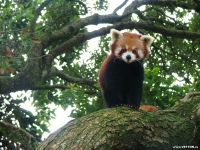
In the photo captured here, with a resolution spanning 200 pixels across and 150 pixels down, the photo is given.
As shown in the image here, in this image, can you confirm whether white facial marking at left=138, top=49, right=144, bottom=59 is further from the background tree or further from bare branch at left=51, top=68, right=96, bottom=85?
bare branch at left=51, top=68, right=96, bottom=85

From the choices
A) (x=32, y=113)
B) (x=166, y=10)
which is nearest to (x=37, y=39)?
(x=32, y=113)

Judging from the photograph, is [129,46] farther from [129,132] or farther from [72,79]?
[72,79]

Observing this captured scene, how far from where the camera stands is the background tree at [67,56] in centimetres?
515

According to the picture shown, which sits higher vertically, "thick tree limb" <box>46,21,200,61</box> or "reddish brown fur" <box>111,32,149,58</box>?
"thick tree limb" <box>46,21,200,61</box>

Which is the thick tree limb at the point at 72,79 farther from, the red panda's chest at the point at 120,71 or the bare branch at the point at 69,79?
the red panda's chest at the point at 120,71

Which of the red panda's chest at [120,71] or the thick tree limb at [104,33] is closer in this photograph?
the red panda's chest at [120,71]

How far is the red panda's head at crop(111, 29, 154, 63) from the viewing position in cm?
444

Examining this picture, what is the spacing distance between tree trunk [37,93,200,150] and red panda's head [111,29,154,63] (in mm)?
1518

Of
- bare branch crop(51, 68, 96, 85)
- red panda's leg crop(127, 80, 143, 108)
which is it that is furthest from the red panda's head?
bare branch crop(51, 68, 96, 85)

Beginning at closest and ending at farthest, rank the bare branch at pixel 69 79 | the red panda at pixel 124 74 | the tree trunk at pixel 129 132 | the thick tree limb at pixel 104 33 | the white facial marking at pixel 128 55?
the tree trunk at pixel 129 132 < the white facial marking at pixel 128 55 < the red panda at pixel 124 74 < the thick tree limb at pixel 104 33 < the bare branch at pixel 69 79

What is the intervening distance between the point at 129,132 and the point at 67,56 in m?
5.54

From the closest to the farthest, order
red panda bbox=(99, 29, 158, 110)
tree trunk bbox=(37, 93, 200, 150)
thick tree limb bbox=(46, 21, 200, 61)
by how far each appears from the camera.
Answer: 1. tree trunk bbox=(37, 93, 200, 150)
2. red panda bbox=(99, 29, 158, 110)
3. thick tree limb bbox=(46, 21, 200, 61)

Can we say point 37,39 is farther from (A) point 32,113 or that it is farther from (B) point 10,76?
(A) point 32,113

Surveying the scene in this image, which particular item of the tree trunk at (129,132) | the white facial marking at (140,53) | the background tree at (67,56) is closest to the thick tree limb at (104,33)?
the background tree at (67,56)
